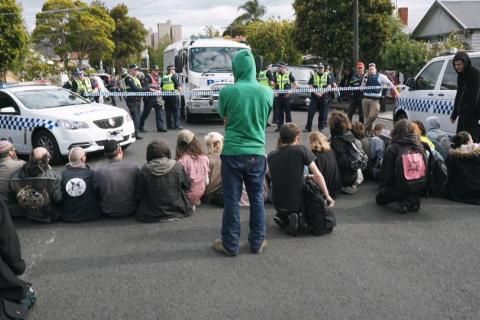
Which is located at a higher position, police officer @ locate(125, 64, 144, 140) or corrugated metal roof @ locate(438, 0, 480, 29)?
corrugated metal roof @ locate(438, 0, 480, 29)

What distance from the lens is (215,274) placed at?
4781 millimetres

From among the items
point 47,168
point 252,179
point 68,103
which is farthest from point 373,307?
point 68,103

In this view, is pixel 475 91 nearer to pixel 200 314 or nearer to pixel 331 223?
pixel 331 223

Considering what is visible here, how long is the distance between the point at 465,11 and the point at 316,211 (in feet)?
113

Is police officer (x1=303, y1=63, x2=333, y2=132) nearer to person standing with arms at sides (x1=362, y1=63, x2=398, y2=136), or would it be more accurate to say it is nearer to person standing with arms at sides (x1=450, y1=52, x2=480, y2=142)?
person standing with arms at sides (x1=362, y1=63, x2=398, y2=136)

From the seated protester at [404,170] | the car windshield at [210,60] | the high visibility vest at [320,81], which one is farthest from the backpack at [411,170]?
the car windshield at [210,60]

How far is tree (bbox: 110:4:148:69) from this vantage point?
69.0 metres

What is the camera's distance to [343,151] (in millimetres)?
7281

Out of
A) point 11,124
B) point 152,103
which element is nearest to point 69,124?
point 11,124

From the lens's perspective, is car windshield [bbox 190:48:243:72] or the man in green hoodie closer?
the man in green hoodie

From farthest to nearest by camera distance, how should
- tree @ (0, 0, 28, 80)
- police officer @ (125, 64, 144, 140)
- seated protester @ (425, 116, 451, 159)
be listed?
tree @ (0, 0, 28, 80)
police officer @ (125, 64, 144, 140)
seated protester @ (425, 116, 451, 159)

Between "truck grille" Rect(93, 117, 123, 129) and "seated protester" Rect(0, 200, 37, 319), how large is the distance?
21.0 ft

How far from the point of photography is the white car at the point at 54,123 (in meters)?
9.80

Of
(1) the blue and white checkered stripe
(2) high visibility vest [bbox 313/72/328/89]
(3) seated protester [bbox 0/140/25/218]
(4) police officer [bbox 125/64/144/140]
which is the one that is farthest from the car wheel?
(2) high visibility vest [bbox 313/72/328/89]
